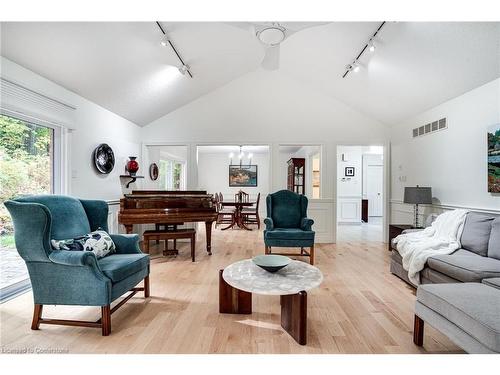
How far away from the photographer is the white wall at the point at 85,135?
2785 mm

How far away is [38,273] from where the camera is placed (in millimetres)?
1995

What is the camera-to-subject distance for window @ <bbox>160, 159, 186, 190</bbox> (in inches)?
274

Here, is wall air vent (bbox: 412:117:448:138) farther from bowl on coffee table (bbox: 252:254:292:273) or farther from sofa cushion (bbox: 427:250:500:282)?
bowl on coffee table (bbox: 252:254:292:273)

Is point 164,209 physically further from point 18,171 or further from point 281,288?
point 281,288

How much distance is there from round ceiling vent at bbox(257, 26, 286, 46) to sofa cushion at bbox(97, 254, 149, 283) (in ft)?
8.27

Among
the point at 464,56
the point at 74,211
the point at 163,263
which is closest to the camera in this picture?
the point at 74,211

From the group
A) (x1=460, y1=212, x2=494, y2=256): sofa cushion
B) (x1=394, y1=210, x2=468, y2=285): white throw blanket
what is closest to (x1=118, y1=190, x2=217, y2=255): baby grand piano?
(x1=394, y1=210, x2=468, y2=285): white throw blanket

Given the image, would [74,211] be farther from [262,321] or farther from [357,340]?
[357,340]

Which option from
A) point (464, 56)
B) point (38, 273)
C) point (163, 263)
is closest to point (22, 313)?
point (38, 273)

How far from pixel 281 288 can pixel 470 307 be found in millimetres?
1065

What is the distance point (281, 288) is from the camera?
6.03 feet
